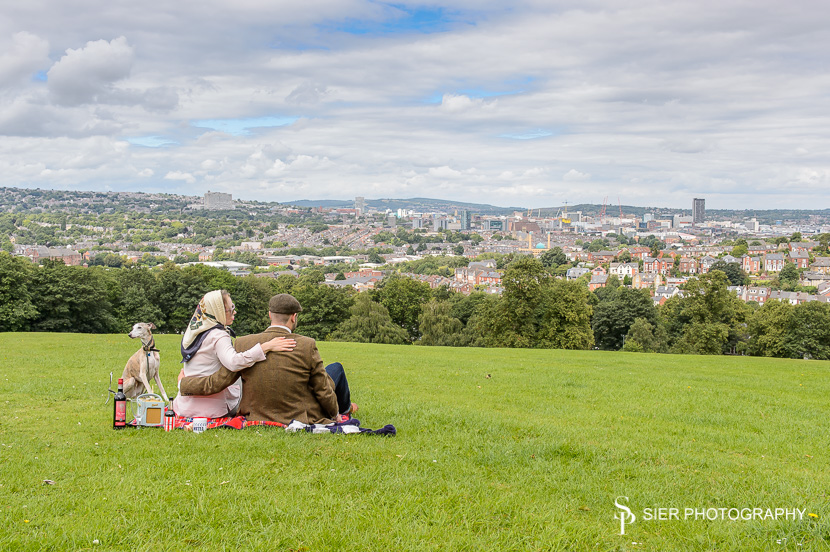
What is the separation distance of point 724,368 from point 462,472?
59.3 feet

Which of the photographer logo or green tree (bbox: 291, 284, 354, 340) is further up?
the photographer logo

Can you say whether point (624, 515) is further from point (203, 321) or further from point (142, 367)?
point (142, 367)

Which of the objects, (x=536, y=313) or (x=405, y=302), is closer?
(x=536, y=313)

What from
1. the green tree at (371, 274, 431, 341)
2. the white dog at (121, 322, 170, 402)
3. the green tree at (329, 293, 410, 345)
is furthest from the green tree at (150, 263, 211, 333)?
the white dog at (121, 322, 170, 402)

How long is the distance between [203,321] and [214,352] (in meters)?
0.41

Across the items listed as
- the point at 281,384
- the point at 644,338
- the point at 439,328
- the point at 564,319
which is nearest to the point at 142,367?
the point at 281,384

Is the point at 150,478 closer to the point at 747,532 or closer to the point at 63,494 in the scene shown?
the point at 63,494

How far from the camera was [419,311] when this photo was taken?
58375mm

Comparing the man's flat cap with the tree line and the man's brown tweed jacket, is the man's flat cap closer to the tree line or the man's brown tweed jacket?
the man's brown tweed jacket

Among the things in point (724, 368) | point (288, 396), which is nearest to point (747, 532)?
point (288, 396)

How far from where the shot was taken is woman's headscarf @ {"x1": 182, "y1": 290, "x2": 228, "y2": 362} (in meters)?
7.26

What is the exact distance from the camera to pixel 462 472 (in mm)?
5816

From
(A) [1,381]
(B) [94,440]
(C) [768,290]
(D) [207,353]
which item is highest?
(D) [207,353]

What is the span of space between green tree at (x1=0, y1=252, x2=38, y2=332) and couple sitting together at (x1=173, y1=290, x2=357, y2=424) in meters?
37.7
